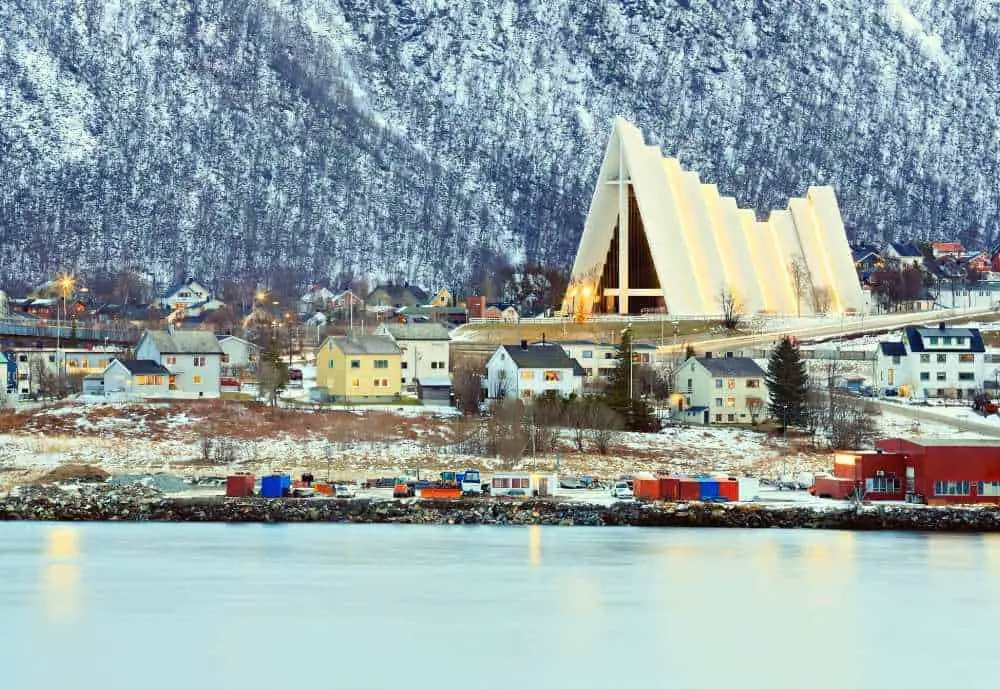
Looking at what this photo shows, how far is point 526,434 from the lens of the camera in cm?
4184

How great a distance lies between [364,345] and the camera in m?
49.4

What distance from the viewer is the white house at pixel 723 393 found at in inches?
1871

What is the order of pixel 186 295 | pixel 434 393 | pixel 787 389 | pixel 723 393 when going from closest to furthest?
pixel 787 389 → pixel 723 393 → pixel 434 393 → pixel 186 295

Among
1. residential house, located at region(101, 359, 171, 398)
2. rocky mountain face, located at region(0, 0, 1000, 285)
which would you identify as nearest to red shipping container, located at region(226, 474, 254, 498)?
residential house, located at region(101, 359, 171, 398)

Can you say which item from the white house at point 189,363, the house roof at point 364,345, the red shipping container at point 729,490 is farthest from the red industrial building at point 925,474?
the white house at point 189,363

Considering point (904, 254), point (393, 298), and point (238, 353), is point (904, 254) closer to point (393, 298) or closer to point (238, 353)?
point (393, 298)

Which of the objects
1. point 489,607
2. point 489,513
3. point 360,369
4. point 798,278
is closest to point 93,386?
point 360,369

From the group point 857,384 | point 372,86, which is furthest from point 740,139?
point 857,384

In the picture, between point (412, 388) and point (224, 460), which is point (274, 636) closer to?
point (224, 460)

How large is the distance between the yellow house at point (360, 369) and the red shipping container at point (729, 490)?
543 inches

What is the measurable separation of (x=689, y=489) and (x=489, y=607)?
1018 cm

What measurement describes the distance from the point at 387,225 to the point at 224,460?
100856 mm

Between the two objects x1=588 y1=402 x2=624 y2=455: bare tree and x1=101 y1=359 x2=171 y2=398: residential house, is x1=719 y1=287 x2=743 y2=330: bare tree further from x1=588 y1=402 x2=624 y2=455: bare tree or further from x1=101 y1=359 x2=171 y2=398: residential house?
x1=101 y1=359 x2=171 y2=398: residential house

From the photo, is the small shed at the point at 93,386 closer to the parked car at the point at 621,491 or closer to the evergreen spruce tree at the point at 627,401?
the evergreen spruce tree at the point at 627,401
